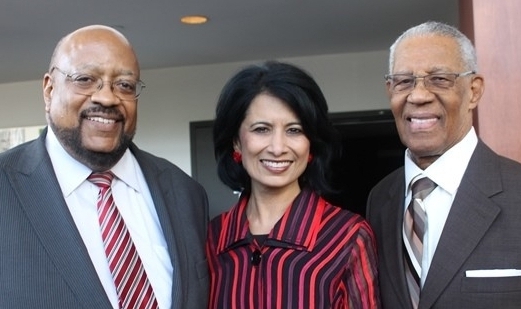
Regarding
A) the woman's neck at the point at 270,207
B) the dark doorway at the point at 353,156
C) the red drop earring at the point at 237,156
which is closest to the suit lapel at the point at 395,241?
the woman's neck at the point at 270,207

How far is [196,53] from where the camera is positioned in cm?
584

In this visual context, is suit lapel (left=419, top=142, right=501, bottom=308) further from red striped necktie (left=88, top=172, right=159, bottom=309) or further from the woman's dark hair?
red striped necktie (left=88, top=172, right=159, bottom=309)

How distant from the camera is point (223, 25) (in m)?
4.93

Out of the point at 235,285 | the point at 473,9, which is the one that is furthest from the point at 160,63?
the point at 235,285

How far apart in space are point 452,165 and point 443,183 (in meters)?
0.07

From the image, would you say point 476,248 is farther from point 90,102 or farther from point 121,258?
point 90,102

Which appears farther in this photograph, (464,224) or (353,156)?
(353,156)

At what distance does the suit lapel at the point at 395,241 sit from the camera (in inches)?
79.6

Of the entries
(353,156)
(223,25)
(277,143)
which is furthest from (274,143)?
(353,156)

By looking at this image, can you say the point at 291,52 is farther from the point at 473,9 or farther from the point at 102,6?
the point at 473,9

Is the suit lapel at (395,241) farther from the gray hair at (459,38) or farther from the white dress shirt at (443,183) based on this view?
the gray hair at (459,38)

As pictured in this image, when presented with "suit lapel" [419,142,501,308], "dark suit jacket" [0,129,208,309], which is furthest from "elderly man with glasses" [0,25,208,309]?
"suit lapel" [419,142,501,308]

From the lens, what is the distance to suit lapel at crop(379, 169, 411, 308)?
2.02 meters

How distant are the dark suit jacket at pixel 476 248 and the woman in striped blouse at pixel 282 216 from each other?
A: 0.09 m
